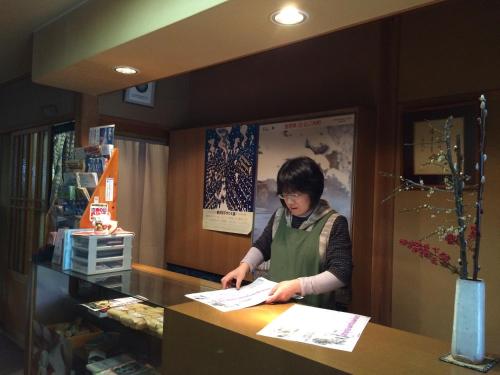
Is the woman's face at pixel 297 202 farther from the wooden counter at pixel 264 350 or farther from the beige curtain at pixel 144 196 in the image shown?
the beige curtain at pixel 144 196

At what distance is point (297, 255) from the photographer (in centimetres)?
182

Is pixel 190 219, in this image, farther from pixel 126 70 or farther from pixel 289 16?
pixel 289 16

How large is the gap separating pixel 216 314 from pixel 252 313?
0.11m

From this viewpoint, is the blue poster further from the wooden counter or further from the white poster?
the wooden counter

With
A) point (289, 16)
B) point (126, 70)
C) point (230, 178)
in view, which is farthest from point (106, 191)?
point (289, 16)

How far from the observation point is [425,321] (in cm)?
226

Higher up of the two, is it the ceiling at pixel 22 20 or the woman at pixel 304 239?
the ceiling at pixel 22 20

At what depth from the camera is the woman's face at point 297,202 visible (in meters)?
1.83

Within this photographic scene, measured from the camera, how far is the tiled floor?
317cm

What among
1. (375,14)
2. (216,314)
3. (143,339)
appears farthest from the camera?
(143,339)

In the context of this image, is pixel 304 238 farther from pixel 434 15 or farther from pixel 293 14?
pixel 434 15

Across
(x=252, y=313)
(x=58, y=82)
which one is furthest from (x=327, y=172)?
(x=58, y=82)

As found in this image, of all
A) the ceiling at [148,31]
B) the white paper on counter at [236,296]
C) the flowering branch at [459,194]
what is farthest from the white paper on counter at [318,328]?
the ceiling at [148,31]

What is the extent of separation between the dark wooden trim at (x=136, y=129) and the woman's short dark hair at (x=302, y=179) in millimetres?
1742
